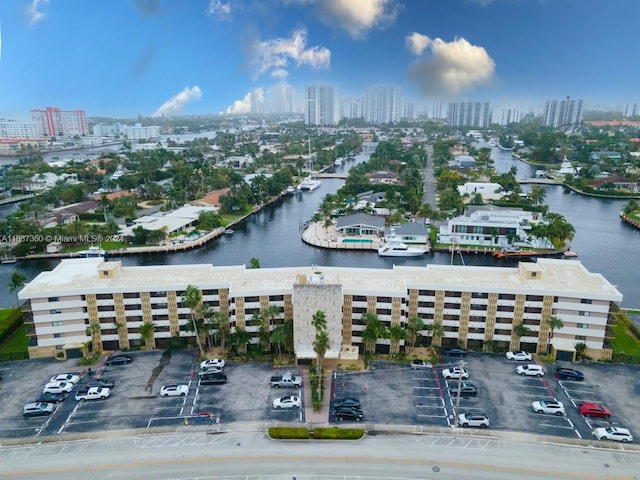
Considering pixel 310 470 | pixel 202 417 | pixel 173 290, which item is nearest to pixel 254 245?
pixel 173 290

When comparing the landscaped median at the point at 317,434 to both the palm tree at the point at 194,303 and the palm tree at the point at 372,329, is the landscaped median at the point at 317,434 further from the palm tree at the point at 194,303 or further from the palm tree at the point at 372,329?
the palm tree at the point at 194,303

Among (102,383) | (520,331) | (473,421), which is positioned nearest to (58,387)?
(102,383)

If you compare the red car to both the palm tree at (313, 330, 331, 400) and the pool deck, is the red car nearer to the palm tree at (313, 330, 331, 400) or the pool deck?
the palm tree at (313, 330, 331, 400)

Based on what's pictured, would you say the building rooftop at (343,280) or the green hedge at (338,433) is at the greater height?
the building rooftop at (343,280)

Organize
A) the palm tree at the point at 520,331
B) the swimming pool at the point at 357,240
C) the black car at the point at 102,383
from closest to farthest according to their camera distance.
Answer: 1. the black car at the point at 102,383
2. the palm tree at the point at 520,331
3. the swimming pool at the point at 357,240

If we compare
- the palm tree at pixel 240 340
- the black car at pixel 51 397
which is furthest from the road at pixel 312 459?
the palm tree at pixel 240 340

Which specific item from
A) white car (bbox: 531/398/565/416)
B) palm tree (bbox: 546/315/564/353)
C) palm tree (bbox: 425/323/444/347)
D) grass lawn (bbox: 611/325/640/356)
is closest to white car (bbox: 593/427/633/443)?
white car (bbox: 531/398/565/416)

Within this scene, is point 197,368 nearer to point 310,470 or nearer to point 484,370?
point 310,470
